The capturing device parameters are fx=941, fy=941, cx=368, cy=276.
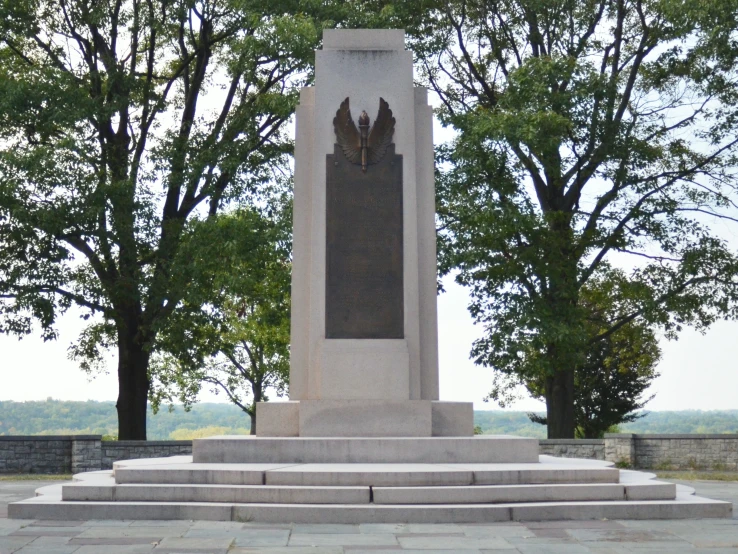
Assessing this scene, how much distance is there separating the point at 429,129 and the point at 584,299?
2239cm

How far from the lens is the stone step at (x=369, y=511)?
8.87m

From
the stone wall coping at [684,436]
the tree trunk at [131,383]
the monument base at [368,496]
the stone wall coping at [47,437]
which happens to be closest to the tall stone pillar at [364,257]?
the monument base at [368,496]

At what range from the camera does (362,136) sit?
12.4 metres

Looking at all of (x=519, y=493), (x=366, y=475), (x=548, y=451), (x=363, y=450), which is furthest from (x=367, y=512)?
(x=548, y=451)

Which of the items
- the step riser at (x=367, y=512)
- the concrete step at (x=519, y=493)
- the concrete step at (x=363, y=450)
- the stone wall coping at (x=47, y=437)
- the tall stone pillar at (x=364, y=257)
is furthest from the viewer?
the stone wall coping at (x=47, y=437)

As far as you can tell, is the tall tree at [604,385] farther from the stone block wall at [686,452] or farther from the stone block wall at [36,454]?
the stone block wall at [36,454]

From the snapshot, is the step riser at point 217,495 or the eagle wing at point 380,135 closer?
the step riser at point 217,495

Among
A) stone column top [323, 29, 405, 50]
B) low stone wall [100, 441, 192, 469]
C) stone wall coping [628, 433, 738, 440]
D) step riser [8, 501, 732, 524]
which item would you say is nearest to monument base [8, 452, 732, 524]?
step riser [8, 501, 732, 524]

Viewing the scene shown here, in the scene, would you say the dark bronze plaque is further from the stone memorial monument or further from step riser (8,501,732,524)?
step riser (8,501,732,524)

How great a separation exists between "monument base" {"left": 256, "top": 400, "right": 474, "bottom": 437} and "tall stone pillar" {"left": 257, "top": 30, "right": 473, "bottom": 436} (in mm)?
12

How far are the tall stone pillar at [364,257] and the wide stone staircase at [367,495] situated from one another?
151cm

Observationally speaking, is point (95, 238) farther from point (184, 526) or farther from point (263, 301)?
point (184, 526)

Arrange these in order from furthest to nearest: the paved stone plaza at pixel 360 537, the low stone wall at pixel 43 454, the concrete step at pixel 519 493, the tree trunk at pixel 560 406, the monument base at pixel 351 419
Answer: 1. the tree trunk at pixel 560 406
2. the low stone wall at pixel 43 454
3. the monument base at pixel 351 419
4. the concrete step at pixel 519 493
5. the paved stone plaza at pixel 360 537

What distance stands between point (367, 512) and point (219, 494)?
5.07ft
